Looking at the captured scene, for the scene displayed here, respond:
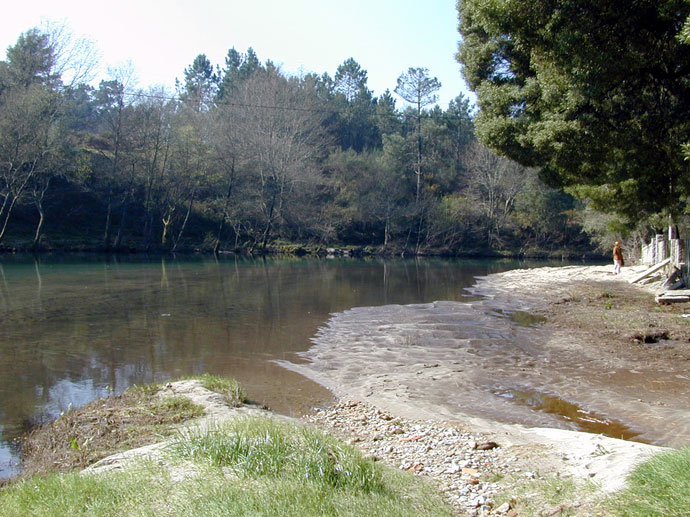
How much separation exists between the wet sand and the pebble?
1.43 ft

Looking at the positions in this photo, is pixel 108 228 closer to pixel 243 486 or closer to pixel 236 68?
pixel 236 68

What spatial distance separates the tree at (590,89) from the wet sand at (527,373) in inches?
172

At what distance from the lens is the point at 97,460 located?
6074 mm

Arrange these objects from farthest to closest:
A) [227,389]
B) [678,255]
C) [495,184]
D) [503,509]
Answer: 1. [495,184]
2. [678,255]
3. [227,389]
4. [503,509]

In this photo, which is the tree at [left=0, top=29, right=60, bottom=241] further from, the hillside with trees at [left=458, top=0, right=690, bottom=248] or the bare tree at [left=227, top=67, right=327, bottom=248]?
the hillside with trees at [left=458, top=0, right=690, bottom=248]

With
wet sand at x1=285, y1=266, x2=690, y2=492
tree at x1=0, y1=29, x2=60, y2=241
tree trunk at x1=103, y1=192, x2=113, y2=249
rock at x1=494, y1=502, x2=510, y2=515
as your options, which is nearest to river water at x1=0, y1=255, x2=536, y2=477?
wet sand at x1=285, y1=266, x2=690, y2=492

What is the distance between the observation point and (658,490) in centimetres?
417

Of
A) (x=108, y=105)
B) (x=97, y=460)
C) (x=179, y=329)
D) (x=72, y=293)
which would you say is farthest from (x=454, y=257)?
(x=97, y=460)

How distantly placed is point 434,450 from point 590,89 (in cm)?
1108

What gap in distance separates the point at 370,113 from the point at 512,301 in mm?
68638

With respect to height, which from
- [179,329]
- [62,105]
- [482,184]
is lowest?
[179,329]

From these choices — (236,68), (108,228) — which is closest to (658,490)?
(108,228)

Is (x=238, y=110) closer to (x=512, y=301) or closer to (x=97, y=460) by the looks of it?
(x=512, y=301)

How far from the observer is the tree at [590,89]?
43.3 feet
